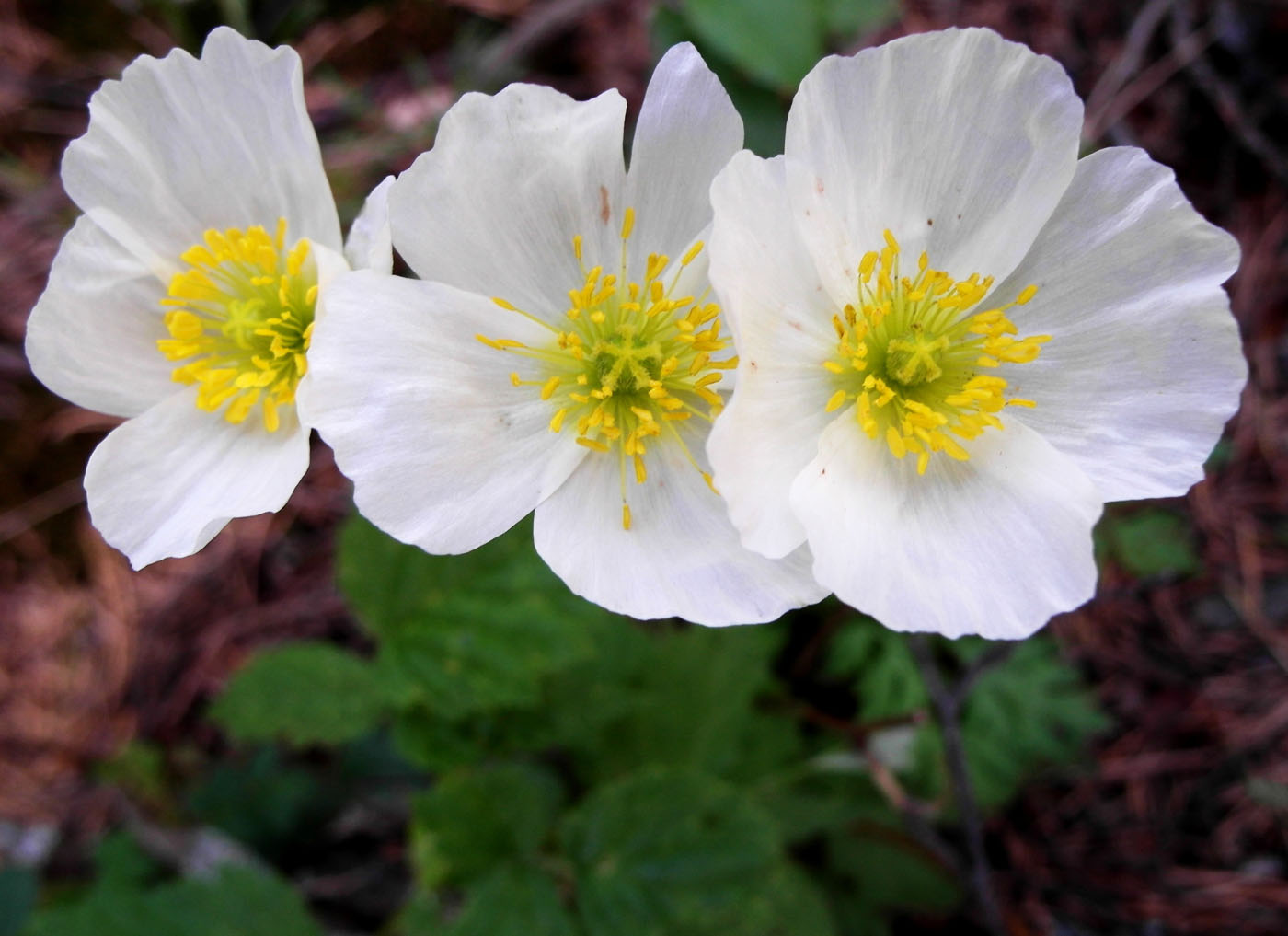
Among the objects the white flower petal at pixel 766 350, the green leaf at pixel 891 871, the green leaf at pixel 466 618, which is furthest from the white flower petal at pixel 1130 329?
the green leaf at pixel 891 871

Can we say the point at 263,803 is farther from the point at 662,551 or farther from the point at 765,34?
the point at 765,34

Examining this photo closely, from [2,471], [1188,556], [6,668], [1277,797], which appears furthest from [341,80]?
[1277,797]

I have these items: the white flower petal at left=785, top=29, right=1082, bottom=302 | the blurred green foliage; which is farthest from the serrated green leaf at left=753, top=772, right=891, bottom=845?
the white flower petal at left=785, top=29, right=1082, bottom=302

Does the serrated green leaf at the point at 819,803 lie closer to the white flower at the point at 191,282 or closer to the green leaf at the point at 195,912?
the green leaf at the point at 195,912

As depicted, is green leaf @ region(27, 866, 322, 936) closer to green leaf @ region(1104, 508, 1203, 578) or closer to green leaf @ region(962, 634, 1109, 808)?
green leaf @ region(962, 634, 1109, 808)

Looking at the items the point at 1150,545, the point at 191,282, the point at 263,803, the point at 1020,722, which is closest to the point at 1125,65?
the point at 1150,545

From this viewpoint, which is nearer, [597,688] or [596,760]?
[597,688]
